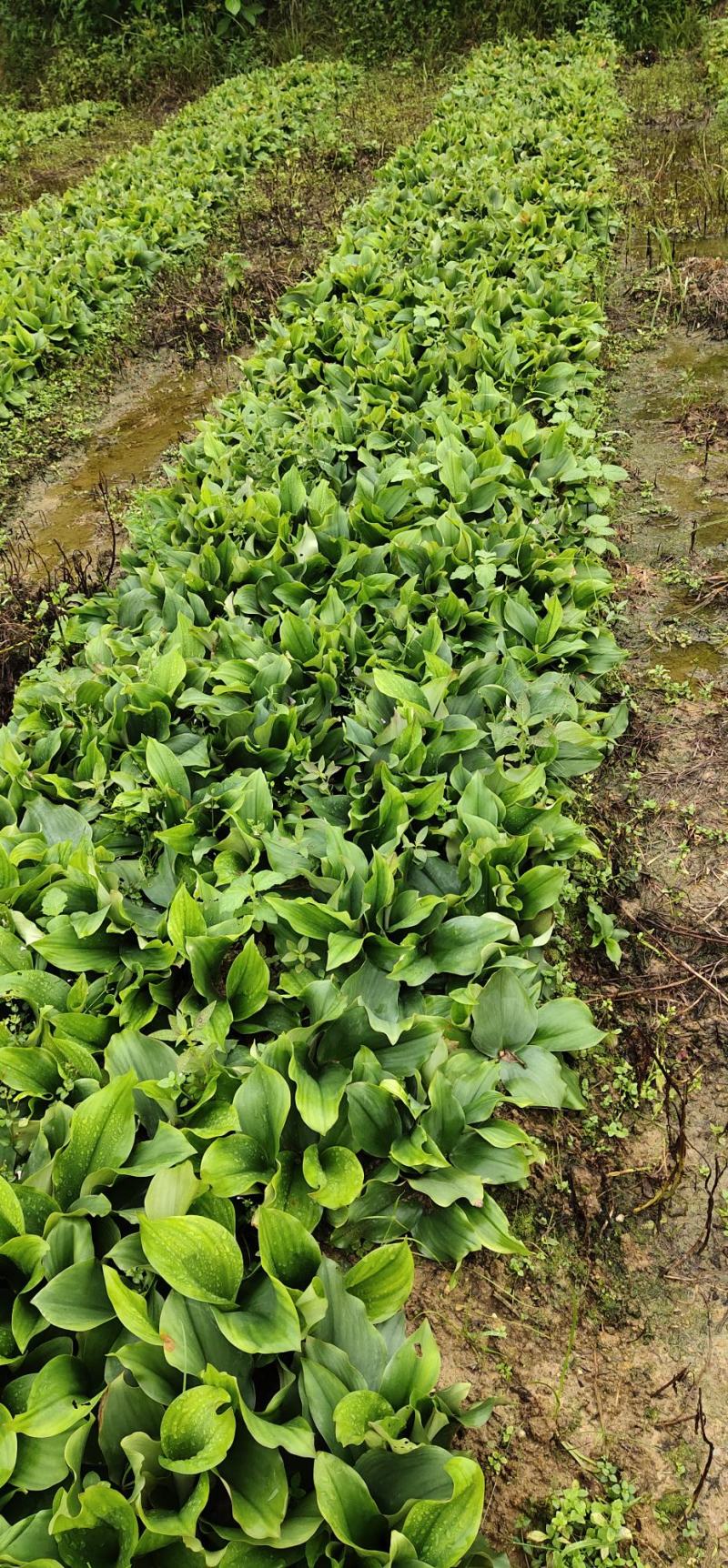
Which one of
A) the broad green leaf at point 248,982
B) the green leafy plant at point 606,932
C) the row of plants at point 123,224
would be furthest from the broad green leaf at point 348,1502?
the row of plants at point 123,224

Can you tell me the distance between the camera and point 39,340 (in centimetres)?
644

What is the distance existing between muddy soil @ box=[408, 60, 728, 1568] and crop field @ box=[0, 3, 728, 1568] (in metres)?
0.01

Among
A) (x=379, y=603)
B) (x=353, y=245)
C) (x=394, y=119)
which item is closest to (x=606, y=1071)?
(x=379, y=603)

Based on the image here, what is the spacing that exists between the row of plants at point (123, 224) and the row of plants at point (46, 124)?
105 inches

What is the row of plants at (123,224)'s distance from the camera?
6.59m

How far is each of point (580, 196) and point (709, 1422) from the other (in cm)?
737

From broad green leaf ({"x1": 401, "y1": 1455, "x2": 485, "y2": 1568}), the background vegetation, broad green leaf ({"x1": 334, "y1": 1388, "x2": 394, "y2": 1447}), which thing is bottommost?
broad green leaf ({"x1": 401, "y1": 1455, "x2": 485, "y2": 1568})

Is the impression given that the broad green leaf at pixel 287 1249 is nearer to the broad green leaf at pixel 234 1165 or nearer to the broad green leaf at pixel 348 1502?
the broad green leaf at pixel 234 1165

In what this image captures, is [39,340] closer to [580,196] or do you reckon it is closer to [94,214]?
[94,214]

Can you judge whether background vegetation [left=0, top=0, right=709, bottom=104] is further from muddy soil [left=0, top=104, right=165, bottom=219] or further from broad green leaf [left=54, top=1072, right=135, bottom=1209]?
broad green leaf [left=54, top=1072, right=135, bottom=1209]

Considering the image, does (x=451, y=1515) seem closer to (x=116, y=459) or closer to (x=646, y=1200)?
(x=646, y=1200)

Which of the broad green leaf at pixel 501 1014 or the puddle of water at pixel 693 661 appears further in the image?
the puddle of water at pixel 693 661

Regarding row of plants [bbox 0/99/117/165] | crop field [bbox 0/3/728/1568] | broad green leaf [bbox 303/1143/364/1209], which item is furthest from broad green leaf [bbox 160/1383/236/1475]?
row of plants [bbox 0/99/117/165]

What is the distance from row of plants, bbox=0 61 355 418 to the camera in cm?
659
